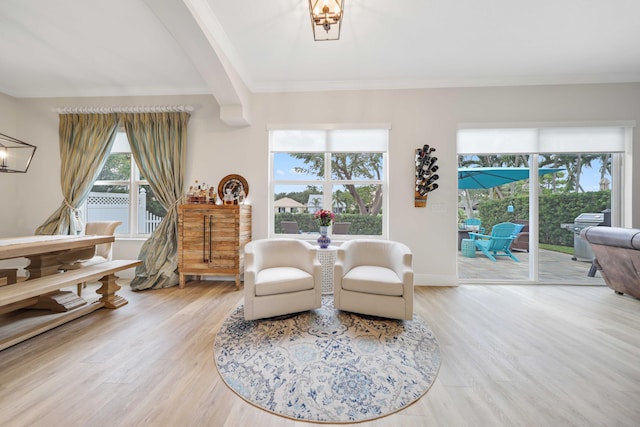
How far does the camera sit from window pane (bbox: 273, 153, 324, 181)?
13.4ft

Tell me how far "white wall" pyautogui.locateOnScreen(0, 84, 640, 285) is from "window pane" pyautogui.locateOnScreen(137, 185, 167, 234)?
1.00 feet

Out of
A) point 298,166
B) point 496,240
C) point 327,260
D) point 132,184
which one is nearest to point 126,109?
point 132,184

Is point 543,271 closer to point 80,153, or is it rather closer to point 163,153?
point 163,153

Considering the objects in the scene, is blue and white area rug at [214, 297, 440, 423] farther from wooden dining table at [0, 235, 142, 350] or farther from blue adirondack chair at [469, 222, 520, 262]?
blue adirondack chair at [469, 222, 520, 262]

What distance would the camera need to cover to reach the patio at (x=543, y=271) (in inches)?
150

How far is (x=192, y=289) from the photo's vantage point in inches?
141

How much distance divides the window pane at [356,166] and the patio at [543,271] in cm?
216

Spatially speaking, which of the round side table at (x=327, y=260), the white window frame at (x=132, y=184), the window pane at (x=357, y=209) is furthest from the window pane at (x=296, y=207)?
the white window frame at (x=132, y=184)

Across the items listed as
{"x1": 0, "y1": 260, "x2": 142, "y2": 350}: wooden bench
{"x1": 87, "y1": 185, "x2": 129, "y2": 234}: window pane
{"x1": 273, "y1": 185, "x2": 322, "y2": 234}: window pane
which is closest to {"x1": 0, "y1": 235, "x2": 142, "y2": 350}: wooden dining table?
Result: {"x1": 0, "y1": 260, "x2": 142, "y2": 350}: wooden bench

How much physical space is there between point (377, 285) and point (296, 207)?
6.74ft

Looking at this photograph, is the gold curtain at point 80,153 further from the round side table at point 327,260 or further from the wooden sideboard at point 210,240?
the round side table at point 327,260

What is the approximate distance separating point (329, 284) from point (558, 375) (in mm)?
2250

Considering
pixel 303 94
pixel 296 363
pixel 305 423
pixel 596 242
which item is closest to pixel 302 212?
pixel 303 94

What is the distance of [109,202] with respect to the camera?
4246 millimetres
